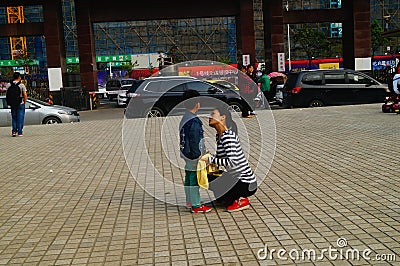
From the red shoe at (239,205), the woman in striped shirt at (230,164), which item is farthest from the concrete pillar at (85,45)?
the red shoe at (239,205)

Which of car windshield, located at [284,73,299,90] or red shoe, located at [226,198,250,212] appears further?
car windshield, located at [284,73,299,90]

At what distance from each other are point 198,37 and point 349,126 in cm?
4516

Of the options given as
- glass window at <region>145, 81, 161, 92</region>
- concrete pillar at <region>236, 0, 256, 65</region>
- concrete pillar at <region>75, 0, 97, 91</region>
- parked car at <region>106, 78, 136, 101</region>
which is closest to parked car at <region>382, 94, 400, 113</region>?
glass window at <region>145, 81, 161, 92</region>

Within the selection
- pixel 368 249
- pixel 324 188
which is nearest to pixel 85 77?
pixel 324 188

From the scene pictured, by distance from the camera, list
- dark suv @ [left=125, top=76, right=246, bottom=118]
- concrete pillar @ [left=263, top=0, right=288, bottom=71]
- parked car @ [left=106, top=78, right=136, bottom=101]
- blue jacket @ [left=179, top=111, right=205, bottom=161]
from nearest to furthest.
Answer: blue jacket @ [left=179, top=111, right=205, bottom=161] < dark suv @ [left=125, top=76, right=246, bottom=118] < concrete pillar @ [left=263, top=0, right=288, bottom=71] < parked car @ [left=106, top=78, right=136, bottom=101]

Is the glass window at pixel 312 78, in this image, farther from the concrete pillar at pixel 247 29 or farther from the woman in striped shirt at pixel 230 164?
the woman in striped shirt at pixel 230 164

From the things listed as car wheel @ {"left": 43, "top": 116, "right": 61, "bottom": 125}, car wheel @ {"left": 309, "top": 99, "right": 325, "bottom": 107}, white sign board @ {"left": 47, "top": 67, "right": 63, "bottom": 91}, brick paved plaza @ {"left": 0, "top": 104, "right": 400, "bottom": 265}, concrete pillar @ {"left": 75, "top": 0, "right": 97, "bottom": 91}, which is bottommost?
brick paved plaza @ {"left": 0, "top": 104, "right": 400, "bottom": 265}

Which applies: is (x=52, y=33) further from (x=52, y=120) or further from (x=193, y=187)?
(x=193, y=187)

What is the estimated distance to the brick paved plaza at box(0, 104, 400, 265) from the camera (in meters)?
4.95

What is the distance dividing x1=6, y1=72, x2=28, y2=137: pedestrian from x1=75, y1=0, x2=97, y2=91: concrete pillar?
16.0 metres

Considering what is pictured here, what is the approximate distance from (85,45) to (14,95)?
1668cm

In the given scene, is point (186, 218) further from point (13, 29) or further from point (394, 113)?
point (13, 29)

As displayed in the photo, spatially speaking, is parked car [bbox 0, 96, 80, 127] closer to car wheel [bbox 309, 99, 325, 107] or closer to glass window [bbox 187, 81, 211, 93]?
glass window [bbox 187, 81, 211, 93]

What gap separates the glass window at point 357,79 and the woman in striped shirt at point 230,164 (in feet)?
49.2
